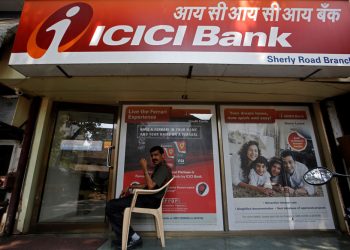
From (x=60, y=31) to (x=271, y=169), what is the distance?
400 centimetres

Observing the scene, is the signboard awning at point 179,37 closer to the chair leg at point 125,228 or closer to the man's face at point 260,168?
the man's face at point 260,168

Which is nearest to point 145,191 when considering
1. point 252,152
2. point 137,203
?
point 137,203

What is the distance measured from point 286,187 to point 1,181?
482cm

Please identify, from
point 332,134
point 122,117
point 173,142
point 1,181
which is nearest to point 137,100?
point 122,117

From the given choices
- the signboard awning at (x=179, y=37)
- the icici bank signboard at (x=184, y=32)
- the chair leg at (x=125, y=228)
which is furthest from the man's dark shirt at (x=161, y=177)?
the icici bank signboard at (x=184, y=32)

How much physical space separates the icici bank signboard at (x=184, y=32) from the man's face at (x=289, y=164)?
1.77 m

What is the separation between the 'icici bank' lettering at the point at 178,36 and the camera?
3434mm

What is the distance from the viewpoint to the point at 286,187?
4211mm

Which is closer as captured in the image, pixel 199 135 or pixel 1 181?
pixel 1 181

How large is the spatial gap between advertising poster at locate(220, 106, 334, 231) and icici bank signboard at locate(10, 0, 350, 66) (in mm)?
1439

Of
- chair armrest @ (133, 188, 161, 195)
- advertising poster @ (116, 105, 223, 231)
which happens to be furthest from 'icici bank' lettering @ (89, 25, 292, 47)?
chair armrest @ (133, 188, 161, 195)

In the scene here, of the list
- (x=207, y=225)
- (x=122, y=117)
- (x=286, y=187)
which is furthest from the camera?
(x=122, y=117)

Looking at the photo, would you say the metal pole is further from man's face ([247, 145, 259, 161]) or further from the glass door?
man's face ([247, 145, 259, 161])

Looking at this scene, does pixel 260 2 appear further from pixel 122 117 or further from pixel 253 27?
pixel 122 117
